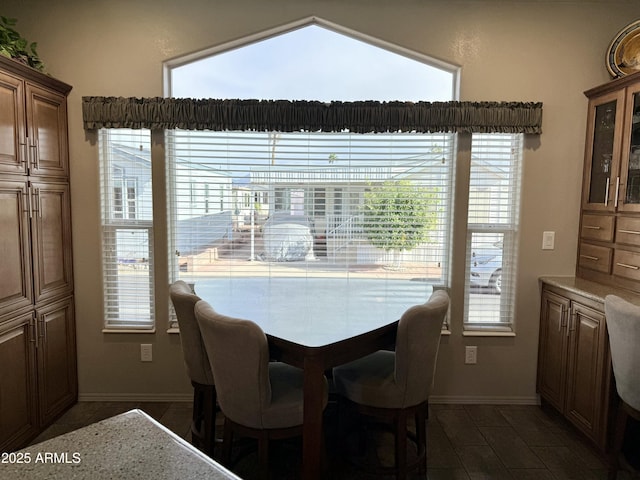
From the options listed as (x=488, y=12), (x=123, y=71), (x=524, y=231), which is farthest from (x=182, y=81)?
(x=524, y=231)

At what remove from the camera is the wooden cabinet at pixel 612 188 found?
7.52 feet

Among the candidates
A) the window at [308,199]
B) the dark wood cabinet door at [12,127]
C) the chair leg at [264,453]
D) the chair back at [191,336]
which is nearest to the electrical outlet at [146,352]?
the window at [308,199]

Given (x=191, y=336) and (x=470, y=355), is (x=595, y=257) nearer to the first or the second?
(x=470, y=355)

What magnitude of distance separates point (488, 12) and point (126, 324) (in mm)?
3361

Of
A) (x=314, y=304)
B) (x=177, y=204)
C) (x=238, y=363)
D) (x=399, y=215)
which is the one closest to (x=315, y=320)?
(x=314, y=304)

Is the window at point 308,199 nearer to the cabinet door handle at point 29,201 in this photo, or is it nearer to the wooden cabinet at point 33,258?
the wooden cabinet at point 33,258

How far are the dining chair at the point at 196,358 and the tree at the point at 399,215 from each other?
1387 millimetres

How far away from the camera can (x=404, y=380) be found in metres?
1.81

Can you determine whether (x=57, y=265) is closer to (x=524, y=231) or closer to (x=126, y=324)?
(x=126, y=324)

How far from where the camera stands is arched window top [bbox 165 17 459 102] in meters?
2.72

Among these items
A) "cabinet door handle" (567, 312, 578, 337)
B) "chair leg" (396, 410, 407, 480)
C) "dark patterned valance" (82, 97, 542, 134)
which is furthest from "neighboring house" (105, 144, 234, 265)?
"cabinet door handle" (567, 312, 578, 337)

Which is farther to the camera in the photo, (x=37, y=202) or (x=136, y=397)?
(x=136, y=397)

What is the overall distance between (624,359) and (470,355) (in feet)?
3.51

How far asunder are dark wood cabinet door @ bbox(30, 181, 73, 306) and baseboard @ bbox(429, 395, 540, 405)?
2725mm
